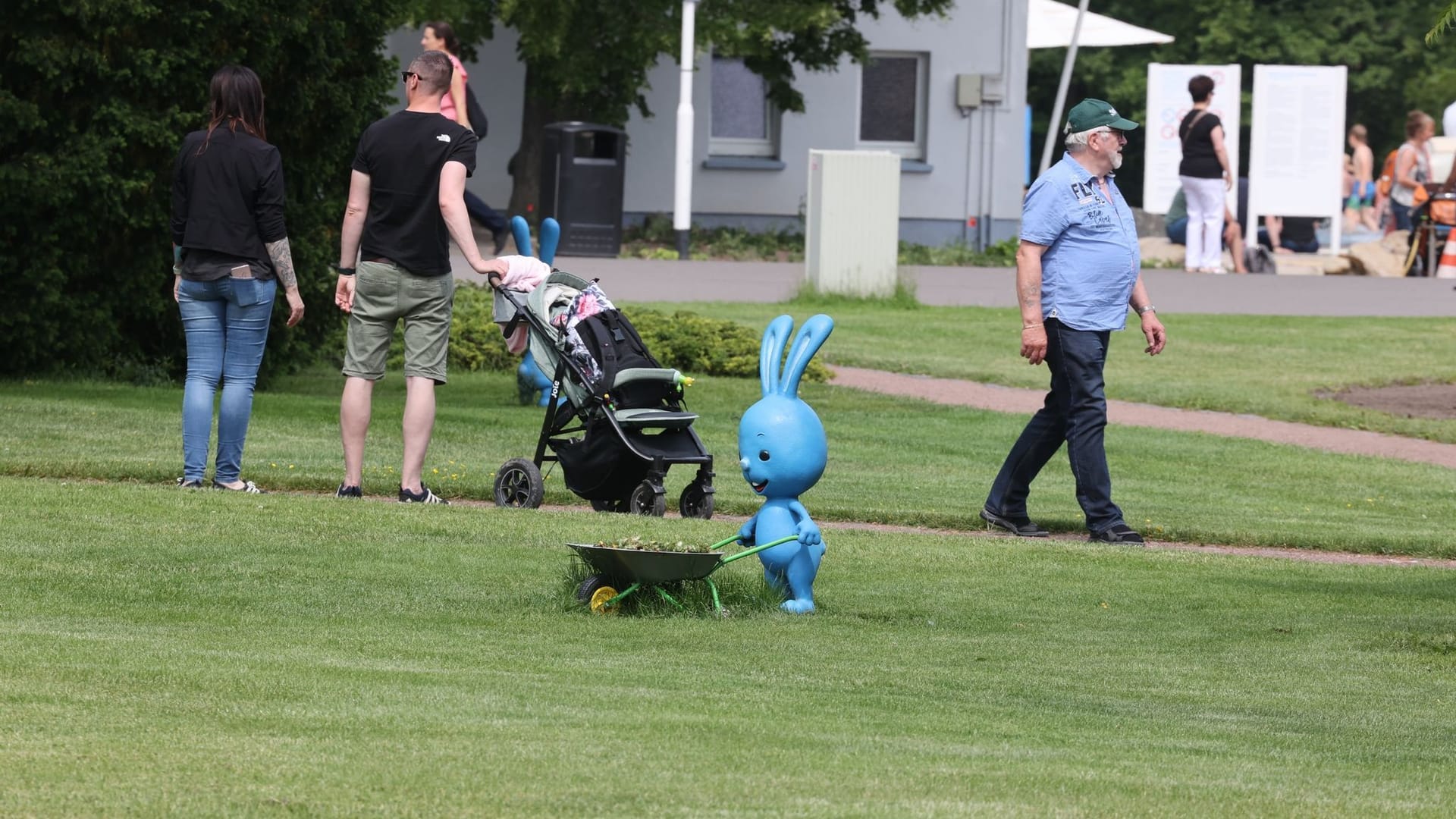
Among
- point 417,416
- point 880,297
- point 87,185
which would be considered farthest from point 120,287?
point 880,297

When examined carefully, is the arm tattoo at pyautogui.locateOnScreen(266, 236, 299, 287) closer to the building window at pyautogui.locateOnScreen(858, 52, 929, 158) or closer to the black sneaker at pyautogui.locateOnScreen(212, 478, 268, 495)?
the black sneaker at pyautogui.locateOnScreen(212, 478, 268, 495)

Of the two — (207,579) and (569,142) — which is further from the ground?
(569,142)

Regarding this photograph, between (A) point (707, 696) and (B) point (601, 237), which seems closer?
(A) point (707, 696)

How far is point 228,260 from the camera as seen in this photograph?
9.70 m

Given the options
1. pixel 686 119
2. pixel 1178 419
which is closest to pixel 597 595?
pixel 1178 419

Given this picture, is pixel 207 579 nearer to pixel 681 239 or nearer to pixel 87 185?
pixel 87 185

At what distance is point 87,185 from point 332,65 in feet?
6.55

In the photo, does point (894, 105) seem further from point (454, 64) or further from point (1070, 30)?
point (454, 64)

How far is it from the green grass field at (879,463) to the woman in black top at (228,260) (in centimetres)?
69

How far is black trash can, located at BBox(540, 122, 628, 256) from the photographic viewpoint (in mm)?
25844

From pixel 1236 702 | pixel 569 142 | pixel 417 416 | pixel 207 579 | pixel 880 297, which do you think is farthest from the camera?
pixel 569 142

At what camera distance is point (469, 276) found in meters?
22.5

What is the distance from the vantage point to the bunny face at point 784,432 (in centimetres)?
756

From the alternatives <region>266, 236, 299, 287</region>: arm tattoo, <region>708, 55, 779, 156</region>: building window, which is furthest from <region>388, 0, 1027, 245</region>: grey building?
<region>266, 236, 299, 287</region>: arm tattoo
